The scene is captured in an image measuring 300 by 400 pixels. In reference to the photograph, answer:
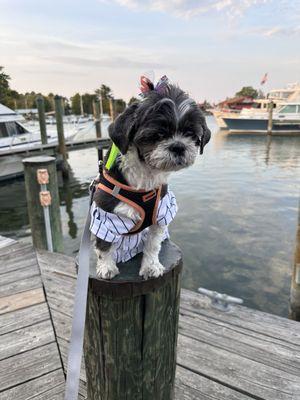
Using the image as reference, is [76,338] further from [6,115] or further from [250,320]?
[6,115]

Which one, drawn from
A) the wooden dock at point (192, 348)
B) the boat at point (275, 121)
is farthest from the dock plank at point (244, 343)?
the boat at point (275, 121)

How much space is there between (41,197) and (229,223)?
5.39 m

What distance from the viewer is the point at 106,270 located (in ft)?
4.93

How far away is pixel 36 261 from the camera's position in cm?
407

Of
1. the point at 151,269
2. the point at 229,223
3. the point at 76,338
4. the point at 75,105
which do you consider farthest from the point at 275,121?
the point at 75,105

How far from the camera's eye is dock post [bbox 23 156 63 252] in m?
4.12

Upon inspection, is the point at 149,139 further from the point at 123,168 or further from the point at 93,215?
the point at 93,215

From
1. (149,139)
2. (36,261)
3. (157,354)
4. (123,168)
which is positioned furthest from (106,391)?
(36,261)

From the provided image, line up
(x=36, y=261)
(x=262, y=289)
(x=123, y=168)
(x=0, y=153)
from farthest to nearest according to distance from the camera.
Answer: (x=0, y=153)
(x=262, y=289)
(x=36, y=261)
(x=123, y=168)

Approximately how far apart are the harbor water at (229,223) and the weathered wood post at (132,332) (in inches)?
158

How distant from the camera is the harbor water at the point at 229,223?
5.83 m

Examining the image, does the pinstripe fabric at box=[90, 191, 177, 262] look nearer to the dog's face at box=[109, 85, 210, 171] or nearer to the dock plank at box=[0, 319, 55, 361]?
the dog's face at box=[109, 85, 210, 171]

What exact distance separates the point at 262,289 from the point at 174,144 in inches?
195

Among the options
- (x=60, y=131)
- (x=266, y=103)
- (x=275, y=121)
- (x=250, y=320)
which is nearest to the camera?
(x=250, y=320)
